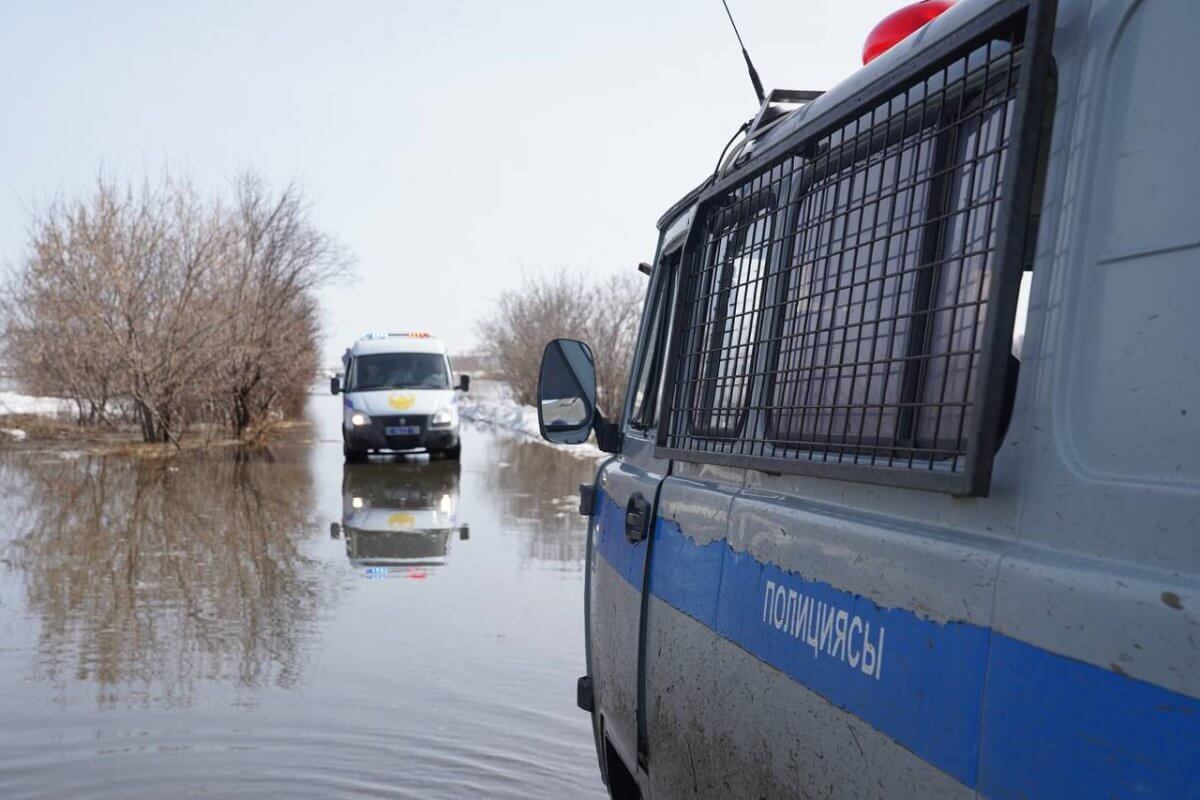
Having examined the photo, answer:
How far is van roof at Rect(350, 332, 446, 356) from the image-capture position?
25.8 meters

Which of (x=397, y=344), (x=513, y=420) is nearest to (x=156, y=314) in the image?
(x=397, y=344)

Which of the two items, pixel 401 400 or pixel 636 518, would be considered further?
pixel 401 400

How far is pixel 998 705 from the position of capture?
75.2 inches

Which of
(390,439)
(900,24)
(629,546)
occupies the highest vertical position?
(900,24)

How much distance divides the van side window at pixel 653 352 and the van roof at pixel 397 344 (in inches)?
837

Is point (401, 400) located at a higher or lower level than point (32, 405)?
higher

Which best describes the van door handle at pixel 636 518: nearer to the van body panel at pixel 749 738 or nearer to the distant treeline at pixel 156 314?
the van body panel at pixel 749 738

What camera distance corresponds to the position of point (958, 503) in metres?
2.13

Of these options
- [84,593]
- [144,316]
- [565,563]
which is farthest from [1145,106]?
[144,316]

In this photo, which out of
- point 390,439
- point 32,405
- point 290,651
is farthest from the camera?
point 32,405

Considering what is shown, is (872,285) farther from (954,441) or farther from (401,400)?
(401,400)

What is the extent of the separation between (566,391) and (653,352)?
0.34 metres

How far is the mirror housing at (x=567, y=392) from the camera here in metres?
4.61

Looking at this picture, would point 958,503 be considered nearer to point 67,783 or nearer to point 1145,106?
point 1145,106
